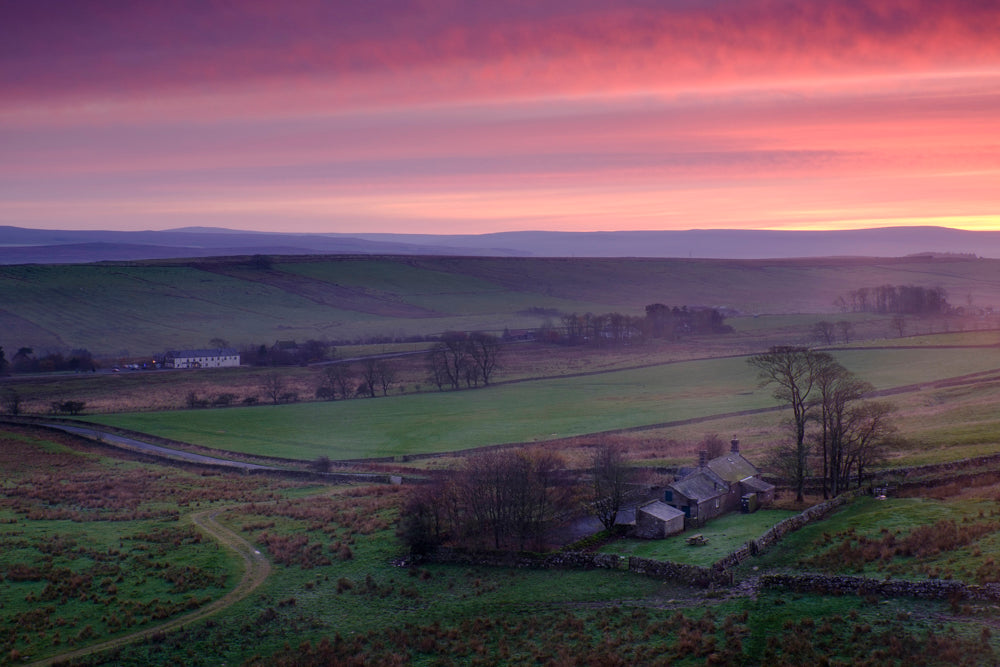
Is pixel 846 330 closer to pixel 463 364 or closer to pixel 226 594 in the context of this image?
pixel 463 364

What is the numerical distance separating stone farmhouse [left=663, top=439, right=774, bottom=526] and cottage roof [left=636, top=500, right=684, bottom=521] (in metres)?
0.68

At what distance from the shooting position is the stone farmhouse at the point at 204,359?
388 feet

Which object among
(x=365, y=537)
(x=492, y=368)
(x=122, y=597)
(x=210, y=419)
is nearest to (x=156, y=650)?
(x=122, y=597)

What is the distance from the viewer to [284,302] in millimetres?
180750

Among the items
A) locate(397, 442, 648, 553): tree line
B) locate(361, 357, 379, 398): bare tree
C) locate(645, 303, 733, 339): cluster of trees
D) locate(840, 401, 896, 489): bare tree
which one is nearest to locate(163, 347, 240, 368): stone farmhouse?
locate(361, 357, 379, 398): bare tree

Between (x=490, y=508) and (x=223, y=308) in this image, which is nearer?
(x=490, y=508)

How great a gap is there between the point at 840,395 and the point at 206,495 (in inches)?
1480

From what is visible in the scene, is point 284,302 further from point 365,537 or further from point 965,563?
point 965,563

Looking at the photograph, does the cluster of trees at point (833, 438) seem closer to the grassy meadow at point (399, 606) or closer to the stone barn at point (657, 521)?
the grassy meadow at point (399, 606)

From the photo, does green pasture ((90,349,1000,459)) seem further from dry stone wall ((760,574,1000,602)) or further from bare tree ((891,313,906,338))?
dry stone wall ((760,574,1000,602))

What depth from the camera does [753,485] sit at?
131 ft

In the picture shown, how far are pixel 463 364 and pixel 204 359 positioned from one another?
1706 inches

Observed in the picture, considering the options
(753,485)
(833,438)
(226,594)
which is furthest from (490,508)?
(833,438)

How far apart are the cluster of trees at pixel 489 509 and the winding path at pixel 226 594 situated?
6532mm
